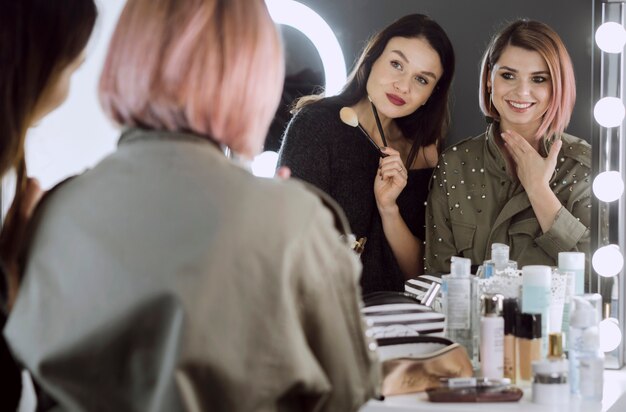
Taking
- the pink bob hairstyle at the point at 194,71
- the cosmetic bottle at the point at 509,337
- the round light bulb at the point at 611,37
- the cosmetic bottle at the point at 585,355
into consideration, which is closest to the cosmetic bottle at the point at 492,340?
the cosmetic bottle at the point at 509,337

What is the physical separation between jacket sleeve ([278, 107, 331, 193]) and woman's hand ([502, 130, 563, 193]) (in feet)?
1.24

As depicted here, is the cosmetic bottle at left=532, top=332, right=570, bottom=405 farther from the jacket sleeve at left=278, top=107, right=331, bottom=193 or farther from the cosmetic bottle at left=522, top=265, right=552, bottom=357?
the jacket sleeve at left=278, top=107, right=331, bottom=193

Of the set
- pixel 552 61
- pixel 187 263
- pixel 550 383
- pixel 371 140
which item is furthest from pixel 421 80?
pixel 187 263

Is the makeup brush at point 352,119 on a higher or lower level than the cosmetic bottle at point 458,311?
higher

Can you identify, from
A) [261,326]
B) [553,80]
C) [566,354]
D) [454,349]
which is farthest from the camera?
[553,80]

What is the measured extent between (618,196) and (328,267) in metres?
1.08

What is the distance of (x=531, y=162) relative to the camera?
1.75m

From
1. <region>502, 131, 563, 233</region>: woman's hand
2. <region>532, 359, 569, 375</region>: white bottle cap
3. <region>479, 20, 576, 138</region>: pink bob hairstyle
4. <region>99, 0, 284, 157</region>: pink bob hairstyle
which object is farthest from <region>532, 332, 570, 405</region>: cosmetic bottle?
<region>99, 0, 284, 157</region>: pink bob hairstyle

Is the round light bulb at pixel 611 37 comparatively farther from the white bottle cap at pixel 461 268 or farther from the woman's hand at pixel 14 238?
the woman's hand at pixel 14 238

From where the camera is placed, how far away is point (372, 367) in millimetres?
938

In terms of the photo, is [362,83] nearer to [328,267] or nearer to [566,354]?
[566,354]

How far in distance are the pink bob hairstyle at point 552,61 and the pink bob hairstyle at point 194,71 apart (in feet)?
3.04

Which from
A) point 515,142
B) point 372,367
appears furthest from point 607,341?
point 372,367

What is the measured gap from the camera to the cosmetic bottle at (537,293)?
Result: 60.9 inches
